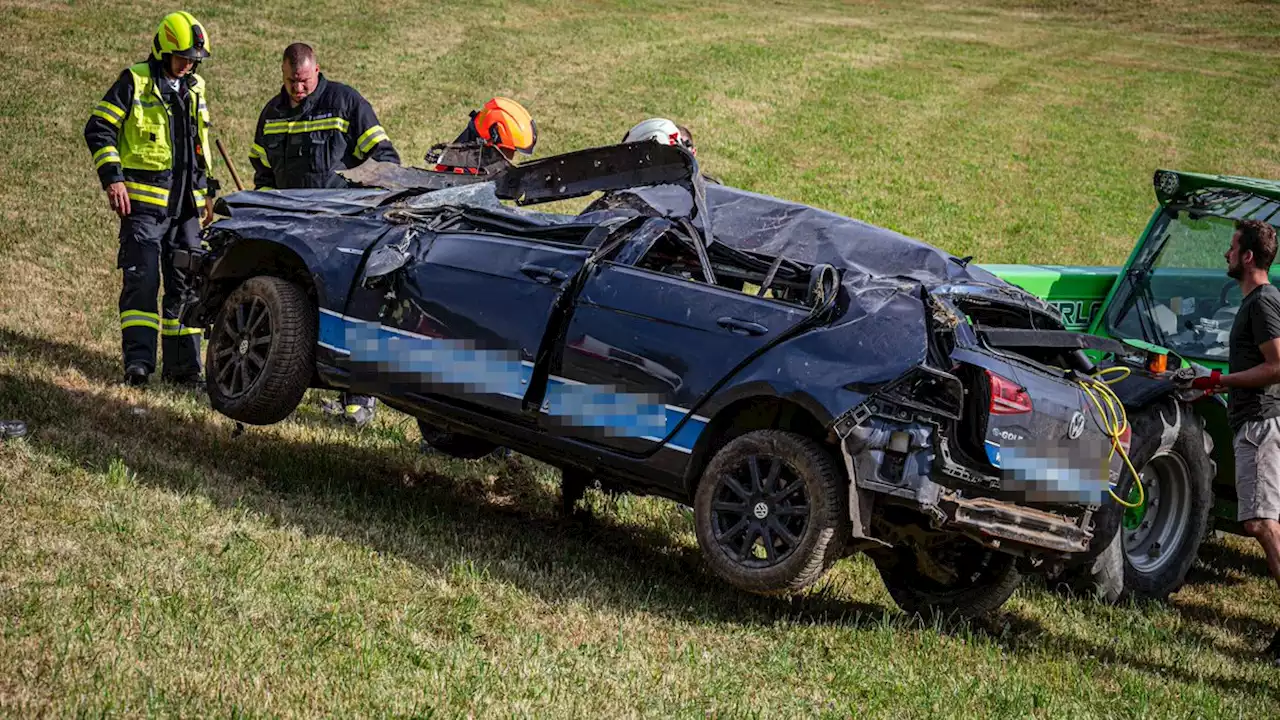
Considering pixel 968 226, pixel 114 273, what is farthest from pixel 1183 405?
pixel 968 226

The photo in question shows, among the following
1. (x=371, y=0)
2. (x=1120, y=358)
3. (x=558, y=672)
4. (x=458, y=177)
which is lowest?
(x=558, y=672)

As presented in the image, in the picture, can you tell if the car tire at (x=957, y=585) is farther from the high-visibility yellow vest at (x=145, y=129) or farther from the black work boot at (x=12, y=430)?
the high-visibility yellow vest at (x=145, y=129)

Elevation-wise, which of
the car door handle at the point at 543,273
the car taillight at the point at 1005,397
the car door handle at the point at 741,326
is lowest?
the car taillight at the point at 1005,397

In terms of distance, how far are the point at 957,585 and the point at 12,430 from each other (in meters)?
4.61

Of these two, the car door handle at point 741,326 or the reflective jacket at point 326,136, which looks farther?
the reflective jacket at point 326,136

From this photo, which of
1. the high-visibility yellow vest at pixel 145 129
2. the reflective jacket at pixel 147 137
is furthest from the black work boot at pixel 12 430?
the high-visibility yellow vest at pixel 145 129

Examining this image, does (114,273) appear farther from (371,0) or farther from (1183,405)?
(371,0)

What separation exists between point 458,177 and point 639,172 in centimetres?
146

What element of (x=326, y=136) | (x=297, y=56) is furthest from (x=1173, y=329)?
(x=297, y=56)

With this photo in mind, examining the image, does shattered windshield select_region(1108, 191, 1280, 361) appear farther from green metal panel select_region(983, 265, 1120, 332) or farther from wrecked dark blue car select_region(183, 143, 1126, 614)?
wrecked dark blue car select_region(183, 143, 1126, 614)

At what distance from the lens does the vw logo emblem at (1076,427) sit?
18.3 feet

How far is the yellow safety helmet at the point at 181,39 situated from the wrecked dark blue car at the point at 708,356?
5.92 ft

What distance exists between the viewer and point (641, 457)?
5.89 meters

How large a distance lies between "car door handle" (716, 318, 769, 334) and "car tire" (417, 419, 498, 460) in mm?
2431
